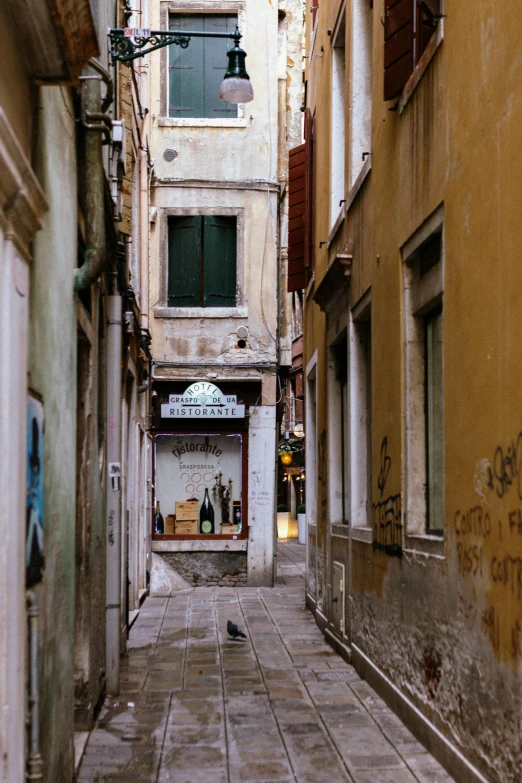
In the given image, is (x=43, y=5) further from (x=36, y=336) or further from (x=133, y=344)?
(x=133, y=344)

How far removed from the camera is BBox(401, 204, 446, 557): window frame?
7621 mm

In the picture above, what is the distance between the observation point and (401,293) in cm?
812

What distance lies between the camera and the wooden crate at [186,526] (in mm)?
17766

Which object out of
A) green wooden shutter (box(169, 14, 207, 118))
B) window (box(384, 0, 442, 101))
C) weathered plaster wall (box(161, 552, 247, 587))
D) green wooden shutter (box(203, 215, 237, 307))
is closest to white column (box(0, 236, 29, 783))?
→ window (box(384, 0, 442, 101))

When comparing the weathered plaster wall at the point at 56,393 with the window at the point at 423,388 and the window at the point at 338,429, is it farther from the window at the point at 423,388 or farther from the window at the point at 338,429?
the window at the point at 338,429

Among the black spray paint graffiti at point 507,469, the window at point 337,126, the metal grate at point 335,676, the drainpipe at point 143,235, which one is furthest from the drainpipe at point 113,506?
the drainpipe at point 143,235

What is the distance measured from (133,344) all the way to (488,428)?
7660 mm

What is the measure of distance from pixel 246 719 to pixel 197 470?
10.5 meters

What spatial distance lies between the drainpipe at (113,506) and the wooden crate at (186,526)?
9.13 metres

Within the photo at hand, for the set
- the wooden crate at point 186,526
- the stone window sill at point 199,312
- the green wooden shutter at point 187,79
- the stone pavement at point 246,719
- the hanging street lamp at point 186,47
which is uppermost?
the green wooden shutter at point 187,79

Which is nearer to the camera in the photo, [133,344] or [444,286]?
[444,286]

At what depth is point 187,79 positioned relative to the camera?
18297 millimetres

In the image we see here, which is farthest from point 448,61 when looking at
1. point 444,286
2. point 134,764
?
point 134,764

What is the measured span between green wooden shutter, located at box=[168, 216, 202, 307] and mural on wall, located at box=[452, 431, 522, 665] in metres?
12.4
